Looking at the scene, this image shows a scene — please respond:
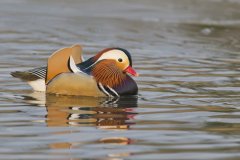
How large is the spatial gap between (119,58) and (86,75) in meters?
0.49

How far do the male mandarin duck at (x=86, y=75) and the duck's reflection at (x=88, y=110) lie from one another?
13 cm

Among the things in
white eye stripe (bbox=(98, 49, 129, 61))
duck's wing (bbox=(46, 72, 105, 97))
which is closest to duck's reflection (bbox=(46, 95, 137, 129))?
duck's wing (bbox=(46, 72, 105, 97))

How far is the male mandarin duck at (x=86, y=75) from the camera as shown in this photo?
11.7 metres

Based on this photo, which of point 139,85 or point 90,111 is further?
point 139,85

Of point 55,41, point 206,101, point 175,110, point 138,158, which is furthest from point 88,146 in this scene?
point 55,41

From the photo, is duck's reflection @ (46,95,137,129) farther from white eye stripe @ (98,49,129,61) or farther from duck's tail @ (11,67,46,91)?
white eye stripe @ (98,49,129,61)

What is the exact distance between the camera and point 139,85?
12.7 m

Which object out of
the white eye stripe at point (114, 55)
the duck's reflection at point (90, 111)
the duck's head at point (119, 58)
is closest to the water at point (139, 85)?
the duck's reflection at point (90, 111)

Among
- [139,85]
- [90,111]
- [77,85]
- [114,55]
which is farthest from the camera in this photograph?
[139,85]

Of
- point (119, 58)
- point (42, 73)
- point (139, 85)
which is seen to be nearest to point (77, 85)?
point (42, 73)

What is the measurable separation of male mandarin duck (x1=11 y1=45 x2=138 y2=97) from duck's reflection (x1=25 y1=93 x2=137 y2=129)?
0.41ft

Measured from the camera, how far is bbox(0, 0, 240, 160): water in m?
8.59

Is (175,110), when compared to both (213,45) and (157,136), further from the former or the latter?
(213,45)

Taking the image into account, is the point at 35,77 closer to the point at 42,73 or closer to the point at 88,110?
the point at 42,73
